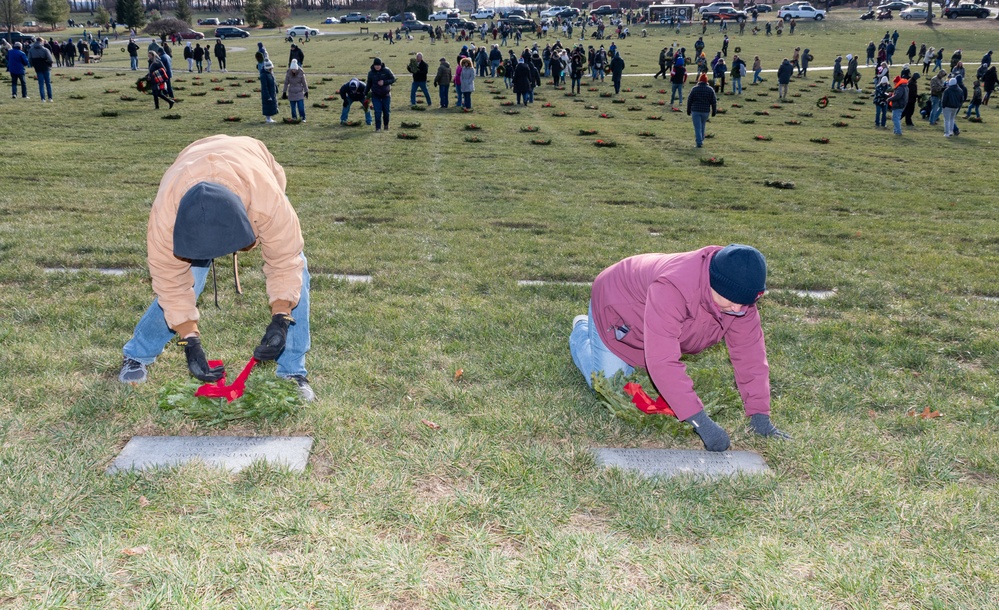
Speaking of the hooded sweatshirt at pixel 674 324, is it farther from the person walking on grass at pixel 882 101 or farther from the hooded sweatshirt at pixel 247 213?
the person walking on grass at pixel 882 101

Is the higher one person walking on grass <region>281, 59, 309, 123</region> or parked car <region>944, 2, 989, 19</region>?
parked car <region>944, 2, 989, 19</region>

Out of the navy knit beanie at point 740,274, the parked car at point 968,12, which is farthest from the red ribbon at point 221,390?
the parked car at point 968,12

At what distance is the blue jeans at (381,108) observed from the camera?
1964cm

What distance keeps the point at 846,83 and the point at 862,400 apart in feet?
112

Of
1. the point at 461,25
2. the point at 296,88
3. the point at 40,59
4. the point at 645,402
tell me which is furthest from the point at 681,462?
the point at 461,25

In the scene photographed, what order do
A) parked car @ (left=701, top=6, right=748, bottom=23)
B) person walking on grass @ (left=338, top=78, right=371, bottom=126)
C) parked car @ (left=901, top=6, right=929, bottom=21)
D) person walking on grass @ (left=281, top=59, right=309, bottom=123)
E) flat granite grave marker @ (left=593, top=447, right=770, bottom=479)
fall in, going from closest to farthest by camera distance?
1. flat granite grave marker @ (left=593, top=447, right=770, bottom=479)
2. person walking on grass @ (left=281, top=59, right=309, bottom=123)
3. person walking on grass @ (left=338, top=78, right=371, bottom=126)
4. parked car @ (left=901, top=6, right=929, bottom=21)
5. parked car @ (left=701, top=6, right=748, bottom=23)

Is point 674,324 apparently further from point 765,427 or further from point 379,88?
point 379,88

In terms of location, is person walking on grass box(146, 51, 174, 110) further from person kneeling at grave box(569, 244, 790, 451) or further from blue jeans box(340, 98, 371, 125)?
person kneeling at grave box(569, 244, 790, 451)

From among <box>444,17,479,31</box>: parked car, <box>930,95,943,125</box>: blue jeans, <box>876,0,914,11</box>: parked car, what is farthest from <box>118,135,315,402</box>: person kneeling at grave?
<box>876,0,914,11</box>: parked car

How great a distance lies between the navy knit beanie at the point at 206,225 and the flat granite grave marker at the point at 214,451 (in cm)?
124

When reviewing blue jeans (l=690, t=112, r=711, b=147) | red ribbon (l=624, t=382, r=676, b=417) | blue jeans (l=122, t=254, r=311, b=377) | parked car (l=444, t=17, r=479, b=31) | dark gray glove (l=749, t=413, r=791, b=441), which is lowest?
dark gray glove (l=749, t=413, r=791, b=441)

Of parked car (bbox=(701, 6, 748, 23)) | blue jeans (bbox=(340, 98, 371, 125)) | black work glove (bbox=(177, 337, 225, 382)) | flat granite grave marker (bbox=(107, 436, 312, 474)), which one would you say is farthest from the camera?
parked car (bbox=(701, 6, 748, 23))

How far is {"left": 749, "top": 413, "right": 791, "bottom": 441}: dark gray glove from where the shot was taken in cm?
447

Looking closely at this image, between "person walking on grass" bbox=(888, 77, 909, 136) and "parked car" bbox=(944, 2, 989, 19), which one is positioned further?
→ "parked car" bbox=(944, 2, 989, 19)
